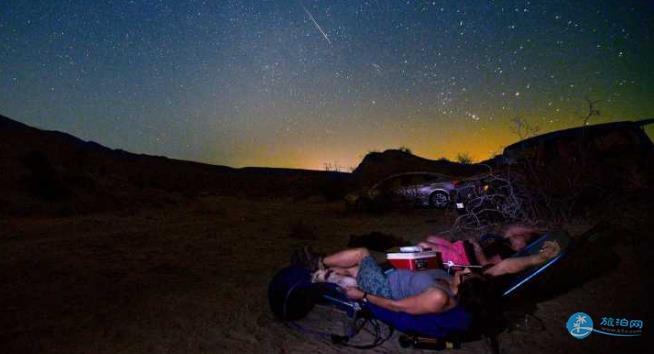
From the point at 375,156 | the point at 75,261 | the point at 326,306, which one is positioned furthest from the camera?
the point at 375,156

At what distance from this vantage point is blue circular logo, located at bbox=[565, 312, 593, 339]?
374cm

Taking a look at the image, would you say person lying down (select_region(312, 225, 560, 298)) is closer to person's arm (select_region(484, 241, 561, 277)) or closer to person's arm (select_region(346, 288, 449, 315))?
person's arm (select_region(484, 241, 561, 277))

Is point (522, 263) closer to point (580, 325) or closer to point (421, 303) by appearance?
point (580, 325)

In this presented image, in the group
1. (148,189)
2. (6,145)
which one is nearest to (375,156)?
(148,189)

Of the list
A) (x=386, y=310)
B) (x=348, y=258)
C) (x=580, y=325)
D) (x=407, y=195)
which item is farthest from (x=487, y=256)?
(x=407, y=195)

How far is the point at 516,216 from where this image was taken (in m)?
8.05

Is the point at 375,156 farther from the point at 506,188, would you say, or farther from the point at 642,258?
the point at 642,258

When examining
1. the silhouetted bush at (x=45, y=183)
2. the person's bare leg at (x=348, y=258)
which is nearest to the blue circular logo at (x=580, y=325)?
the person's bare leg at (x=348, y=258)

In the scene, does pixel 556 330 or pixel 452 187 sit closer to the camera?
pixel 556 330

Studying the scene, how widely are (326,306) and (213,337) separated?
1.34m

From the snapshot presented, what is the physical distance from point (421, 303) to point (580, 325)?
6.39ft

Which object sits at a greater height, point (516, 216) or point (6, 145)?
point (6, 145)

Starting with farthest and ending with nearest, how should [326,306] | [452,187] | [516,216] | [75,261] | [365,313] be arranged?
[452,187] → [516,216] → [75,261] → [326,306] → [365,313]

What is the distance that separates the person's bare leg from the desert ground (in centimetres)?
59
